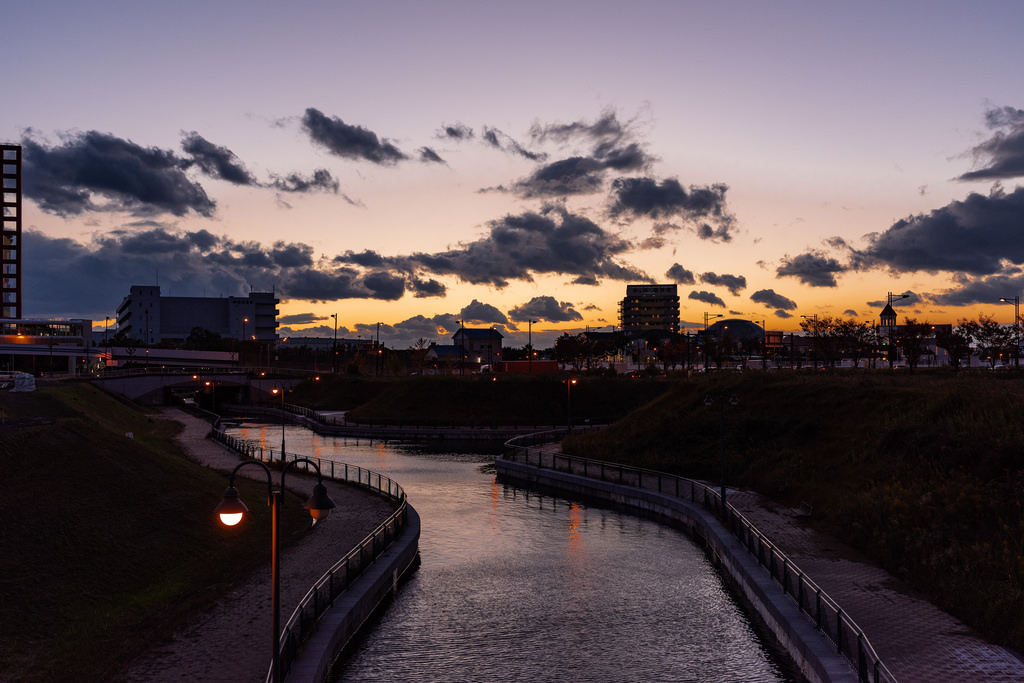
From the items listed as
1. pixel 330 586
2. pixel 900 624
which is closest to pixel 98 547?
pixel 330 586

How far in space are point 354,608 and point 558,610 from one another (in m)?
6.20

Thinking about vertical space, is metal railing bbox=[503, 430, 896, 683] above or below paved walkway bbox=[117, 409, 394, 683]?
above

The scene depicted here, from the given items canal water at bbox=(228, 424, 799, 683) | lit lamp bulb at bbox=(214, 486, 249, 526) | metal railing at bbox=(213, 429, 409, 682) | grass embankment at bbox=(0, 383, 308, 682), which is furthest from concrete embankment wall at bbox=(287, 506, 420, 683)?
lit lamp bulb at bbox=(214, 486, 249, 526)

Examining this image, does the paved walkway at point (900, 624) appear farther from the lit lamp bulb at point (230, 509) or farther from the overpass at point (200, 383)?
the overpass at point (200, 383)

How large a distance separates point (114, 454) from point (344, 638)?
64.8ft

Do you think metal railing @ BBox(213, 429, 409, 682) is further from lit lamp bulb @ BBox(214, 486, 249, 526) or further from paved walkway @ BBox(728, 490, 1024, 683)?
paved walkway @ BBox(728, 490, 1024, 683)

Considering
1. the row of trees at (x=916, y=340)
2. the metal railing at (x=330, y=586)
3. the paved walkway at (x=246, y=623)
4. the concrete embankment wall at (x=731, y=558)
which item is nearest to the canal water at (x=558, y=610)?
the concrete embankment wall at (x=731, y=558)

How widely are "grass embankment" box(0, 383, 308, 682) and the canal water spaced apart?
582 centimetres

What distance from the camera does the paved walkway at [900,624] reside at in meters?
16.2

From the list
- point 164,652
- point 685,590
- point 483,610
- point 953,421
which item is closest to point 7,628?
point 164,652

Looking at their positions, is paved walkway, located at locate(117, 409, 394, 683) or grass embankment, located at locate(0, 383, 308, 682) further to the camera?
grass embankment, located at locate(0, 383, 308, 682)

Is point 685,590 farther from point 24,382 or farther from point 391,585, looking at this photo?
point 24,382

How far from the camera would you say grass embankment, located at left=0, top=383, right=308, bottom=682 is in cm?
1858

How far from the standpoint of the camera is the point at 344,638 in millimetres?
19656
